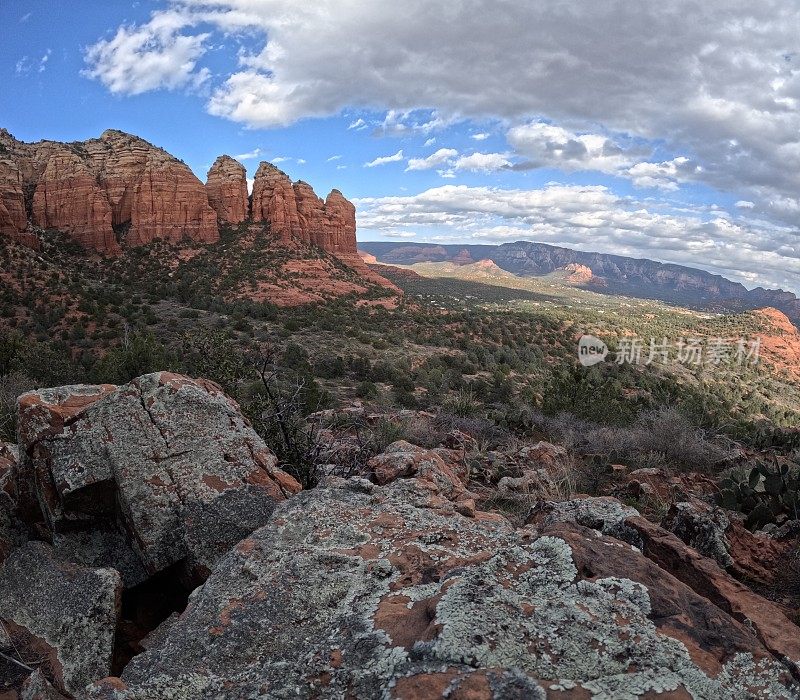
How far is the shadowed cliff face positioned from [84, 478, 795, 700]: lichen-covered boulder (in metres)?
52.6

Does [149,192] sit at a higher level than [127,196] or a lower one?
higher

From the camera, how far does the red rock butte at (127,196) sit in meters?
51.4

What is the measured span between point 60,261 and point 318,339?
28215 mm

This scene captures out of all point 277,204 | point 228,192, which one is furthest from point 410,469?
point 228,192

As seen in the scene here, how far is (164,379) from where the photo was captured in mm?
4465

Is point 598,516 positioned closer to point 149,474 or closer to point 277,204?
point 149,474

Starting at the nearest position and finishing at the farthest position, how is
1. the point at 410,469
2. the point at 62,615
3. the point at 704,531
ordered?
the point at 62,615 → the point at 704,531 → the point at 410,469

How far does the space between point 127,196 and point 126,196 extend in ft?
0.31

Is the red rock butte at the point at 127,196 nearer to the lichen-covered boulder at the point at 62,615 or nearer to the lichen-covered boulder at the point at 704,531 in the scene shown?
the lichen-covered boulder at the point at 62,615

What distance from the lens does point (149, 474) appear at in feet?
12.8

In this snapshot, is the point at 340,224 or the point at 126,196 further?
the point at 340,224

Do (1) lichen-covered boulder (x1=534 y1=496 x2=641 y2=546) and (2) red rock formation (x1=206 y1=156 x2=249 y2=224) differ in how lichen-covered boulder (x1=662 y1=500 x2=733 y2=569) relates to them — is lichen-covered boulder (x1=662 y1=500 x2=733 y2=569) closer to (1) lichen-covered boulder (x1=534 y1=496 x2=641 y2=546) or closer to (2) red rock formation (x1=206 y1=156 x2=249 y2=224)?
(1) lichen-covered boulder (x1=534 y1=496 x2=641 y2=546)

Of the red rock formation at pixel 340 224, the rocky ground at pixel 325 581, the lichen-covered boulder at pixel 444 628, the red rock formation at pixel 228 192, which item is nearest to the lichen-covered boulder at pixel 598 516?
the rocky ground at pixel 325 581

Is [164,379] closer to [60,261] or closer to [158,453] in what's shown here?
[158,453]
